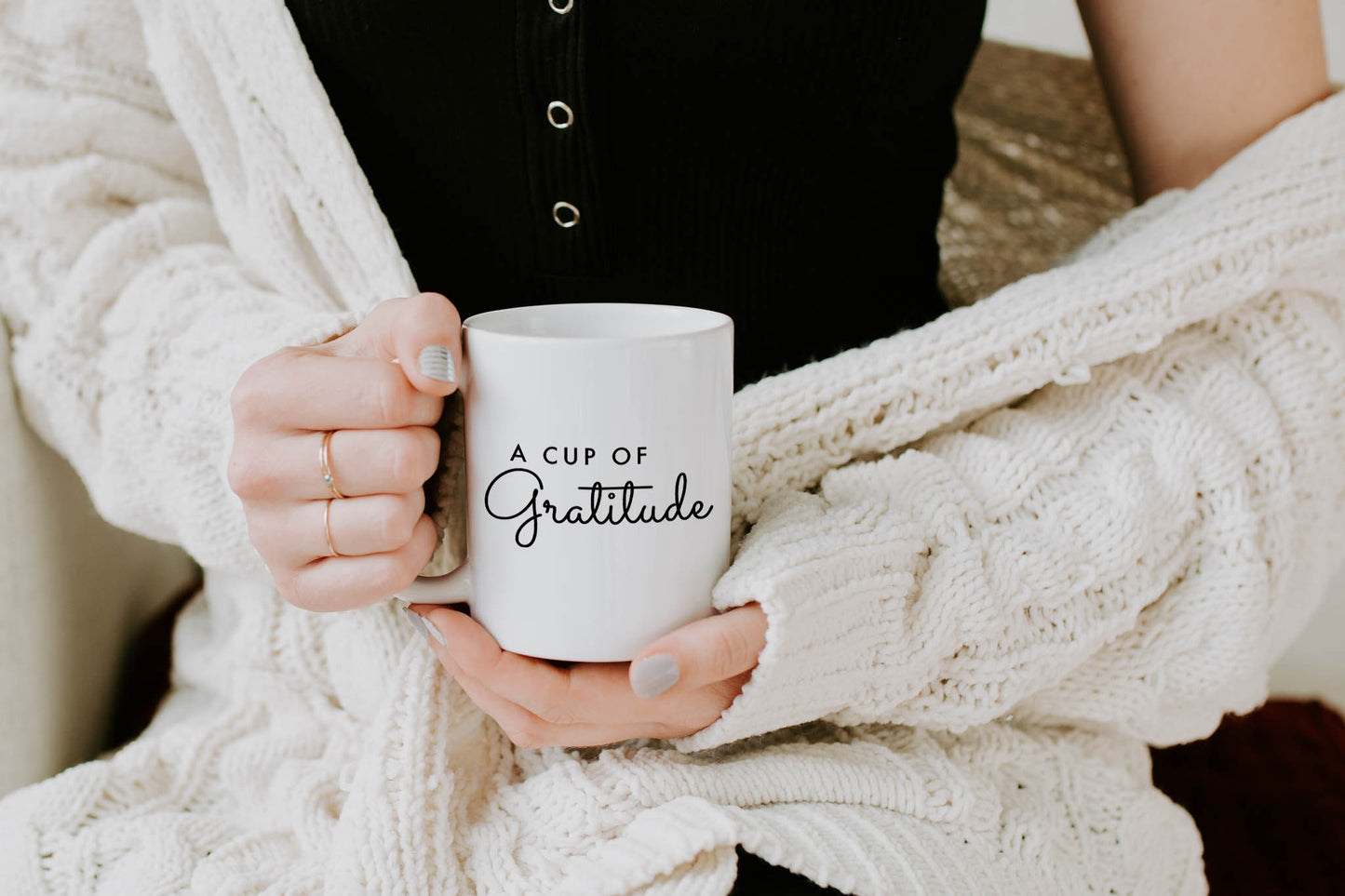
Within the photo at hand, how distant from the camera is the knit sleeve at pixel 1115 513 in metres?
0.52

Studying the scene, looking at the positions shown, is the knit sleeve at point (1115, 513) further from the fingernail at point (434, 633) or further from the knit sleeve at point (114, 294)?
the knit sleeve at point (114, 294)

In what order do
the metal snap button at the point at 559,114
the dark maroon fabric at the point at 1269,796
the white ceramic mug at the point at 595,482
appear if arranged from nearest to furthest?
the white ceramic mug at the point at 595,482 → the metal snap button at the point at 559,114 → the dark maroon fabric at the point at 1269,796

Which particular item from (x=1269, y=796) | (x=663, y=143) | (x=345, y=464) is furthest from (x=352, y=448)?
(x=1269, y=796)

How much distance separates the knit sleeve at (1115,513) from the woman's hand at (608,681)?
28mm

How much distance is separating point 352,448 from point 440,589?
3.7 inches

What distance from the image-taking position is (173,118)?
764 mm

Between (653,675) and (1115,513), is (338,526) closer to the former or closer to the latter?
(653,675)

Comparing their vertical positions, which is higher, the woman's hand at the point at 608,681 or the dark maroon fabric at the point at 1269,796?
the woman's hand at the point at 608,681

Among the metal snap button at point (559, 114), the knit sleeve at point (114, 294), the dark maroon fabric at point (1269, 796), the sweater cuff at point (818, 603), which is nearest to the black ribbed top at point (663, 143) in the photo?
the metal snap button at point (559, 114)

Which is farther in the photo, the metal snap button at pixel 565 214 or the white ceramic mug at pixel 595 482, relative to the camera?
the metal snap button at pixel 565 214

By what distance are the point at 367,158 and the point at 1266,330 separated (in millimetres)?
626

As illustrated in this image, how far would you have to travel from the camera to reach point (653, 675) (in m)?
0.42

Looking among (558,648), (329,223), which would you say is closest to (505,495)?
(558,648)

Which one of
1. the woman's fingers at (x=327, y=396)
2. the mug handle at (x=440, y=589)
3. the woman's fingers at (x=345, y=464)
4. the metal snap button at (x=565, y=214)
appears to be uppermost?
the metal snap button at (x=565, y=214)
